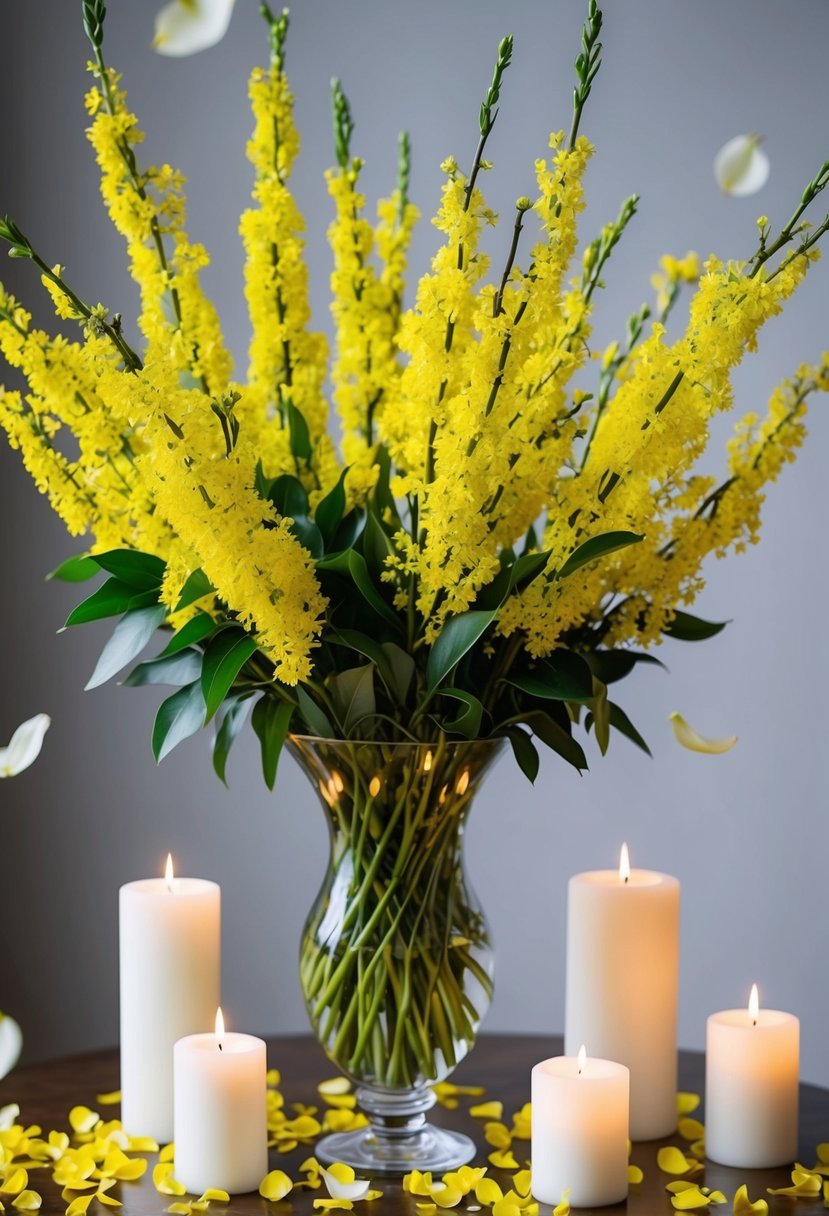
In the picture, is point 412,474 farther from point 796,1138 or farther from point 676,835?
point 676,835

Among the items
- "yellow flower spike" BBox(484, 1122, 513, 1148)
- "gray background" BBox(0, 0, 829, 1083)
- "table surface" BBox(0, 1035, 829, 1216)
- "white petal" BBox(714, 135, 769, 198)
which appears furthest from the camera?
"gray background" BBox(0, 0, 829, 1083)

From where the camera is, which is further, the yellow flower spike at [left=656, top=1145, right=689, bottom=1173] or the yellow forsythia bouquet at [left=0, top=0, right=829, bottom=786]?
the yellow flower spike at [left=656, top=1145, right=689, bottom=1173]

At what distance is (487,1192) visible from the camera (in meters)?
0.82

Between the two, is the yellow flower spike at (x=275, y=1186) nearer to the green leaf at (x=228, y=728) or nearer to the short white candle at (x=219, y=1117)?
the short white candle at (x=219, y=1117)

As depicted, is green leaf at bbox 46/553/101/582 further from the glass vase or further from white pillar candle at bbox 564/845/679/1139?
white pillar candle at bbox 564/845/679/1139

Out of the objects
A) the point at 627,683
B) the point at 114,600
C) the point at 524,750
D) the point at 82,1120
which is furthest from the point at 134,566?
the point at 627,683

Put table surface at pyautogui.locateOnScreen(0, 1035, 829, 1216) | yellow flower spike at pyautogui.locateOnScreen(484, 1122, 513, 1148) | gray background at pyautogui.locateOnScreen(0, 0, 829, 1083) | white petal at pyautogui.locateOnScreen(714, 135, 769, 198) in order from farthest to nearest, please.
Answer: gray background at pyautogui.locateOnScreen(0, 0, 829, 1083), yellow flower spike at pyautogui.locateOnScreen(484, 1122, 513, 1148), table surface at pyautogui.locateOnScreen(0, 1035, 829, 1216), white petal at pyautogui.locateOnScreen(714, 135, 769, 198)

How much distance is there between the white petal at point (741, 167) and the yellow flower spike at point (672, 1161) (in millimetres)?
575

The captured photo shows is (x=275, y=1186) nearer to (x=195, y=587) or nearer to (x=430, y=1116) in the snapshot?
(x=430, y=1116)

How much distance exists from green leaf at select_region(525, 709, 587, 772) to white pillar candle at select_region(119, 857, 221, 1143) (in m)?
0.24

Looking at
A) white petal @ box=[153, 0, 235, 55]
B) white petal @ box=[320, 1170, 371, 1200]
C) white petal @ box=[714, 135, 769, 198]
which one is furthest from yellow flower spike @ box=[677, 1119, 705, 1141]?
white petal @ box=[153, 0, 235, 55]

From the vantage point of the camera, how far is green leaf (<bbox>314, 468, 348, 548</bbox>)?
87cm

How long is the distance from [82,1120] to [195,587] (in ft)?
1.26

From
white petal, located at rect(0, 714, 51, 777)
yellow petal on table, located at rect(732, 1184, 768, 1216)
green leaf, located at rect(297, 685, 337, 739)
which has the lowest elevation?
yellow petal on table, located at rect(732, 1184, 768, 1216)
